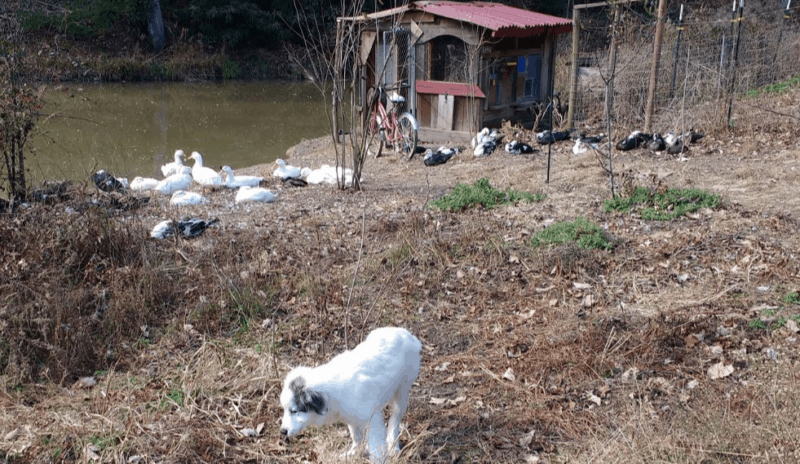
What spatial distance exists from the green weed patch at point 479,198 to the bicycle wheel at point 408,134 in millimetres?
3681

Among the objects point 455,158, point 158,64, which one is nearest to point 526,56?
point 455,158

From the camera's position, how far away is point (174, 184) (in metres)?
10.0

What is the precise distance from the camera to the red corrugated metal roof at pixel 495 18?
38.2 ft

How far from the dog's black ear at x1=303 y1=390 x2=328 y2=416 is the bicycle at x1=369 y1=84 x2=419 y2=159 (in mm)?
8827

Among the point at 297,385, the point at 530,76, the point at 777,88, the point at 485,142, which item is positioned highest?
the point at 530,76

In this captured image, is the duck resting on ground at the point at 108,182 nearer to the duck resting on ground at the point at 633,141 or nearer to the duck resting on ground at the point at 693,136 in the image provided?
the duck resting on ground at the point at 633,141

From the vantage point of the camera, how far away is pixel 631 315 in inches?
192

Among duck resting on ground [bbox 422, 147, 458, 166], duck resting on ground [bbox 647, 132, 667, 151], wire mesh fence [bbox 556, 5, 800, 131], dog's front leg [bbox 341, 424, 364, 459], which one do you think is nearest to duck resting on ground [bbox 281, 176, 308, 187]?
duck resting on ground [bbox 422, 147, 458, 166]

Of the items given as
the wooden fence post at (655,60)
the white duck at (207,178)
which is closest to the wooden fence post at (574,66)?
the wooden fence post at (655,60)

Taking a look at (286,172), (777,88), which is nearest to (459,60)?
(286,172)

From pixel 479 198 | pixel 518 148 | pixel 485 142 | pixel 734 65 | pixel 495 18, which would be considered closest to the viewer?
pixel 479 198

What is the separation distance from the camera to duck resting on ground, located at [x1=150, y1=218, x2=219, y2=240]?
6801 millimetres

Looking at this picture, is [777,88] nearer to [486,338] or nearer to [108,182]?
[486,338]

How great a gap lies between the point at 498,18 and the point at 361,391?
10.5m
